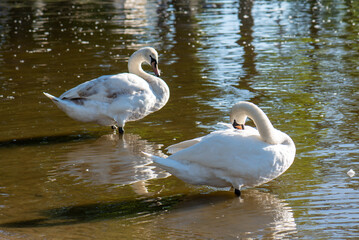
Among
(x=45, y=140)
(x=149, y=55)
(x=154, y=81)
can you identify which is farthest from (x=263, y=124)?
(x=149, y=55)

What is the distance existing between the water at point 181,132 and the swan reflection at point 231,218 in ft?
0.04

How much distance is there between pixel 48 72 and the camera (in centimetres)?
1457

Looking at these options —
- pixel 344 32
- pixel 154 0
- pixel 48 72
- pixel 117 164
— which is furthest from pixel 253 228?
pixel 154 0

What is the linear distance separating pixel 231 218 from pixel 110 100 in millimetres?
3956

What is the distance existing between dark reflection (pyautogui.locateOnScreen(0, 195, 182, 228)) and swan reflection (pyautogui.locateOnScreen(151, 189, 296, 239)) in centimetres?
23

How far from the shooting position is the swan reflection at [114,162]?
25.6ft

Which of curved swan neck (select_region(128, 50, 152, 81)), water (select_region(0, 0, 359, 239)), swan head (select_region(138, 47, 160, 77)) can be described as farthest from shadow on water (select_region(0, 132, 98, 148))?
swan head (select_region(138, 47, 160, 77))

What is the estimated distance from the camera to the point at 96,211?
264 inches

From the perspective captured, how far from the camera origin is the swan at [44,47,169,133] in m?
9.65

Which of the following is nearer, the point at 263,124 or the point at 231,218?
the point at 231,218

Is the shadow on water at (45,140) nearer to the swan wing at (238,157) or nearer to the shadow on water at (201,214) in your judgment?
the shadow on water at (201,214)

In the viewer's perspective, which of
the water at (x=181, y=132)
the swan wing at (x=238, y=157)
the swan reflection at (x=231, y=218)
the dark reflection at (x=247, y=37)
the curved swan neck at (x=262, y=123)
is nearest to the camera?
the swan reflection at (x=231, y=218)

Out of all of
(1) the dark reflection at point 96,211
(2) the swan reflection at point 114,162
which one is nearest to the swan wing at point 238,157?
(1) the dark reflection at point 96,211

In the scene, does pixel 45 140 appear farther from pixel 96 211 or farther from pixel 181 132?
pixel 96 211
